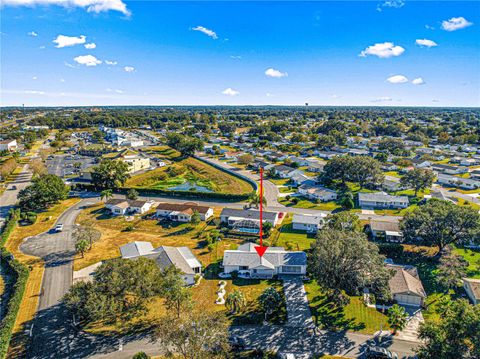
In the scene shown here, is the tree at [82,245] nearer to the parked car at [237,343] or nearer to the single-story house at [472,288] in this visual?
the parked car at [237,343]

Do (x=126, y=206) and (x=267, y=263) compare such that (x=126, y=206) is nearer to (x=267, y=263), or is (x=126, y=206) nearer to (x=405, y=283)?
(x=267, y=263)

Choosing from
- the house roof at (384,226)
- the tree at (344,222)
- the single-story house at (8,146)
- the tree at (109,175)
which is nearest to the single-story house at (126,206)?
the tree at (109,175)

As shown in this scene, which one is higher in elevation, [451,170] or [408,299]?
[451,170]

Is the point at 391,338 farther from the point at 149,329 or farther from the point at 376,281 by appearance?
the point at 149,329

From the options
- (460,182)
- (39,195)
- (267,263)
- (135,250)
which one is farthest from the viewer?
(460,182)

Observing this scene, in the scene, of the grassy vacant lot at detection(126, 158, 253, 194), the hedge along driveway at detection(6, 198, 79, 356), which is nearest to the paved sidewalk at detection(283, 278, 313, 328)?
the hedge along driveway at detection(6, 198, 79, 356)

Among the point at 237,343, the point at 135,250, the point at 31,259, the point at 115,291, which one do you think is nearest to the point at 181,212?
the point at 135,250
